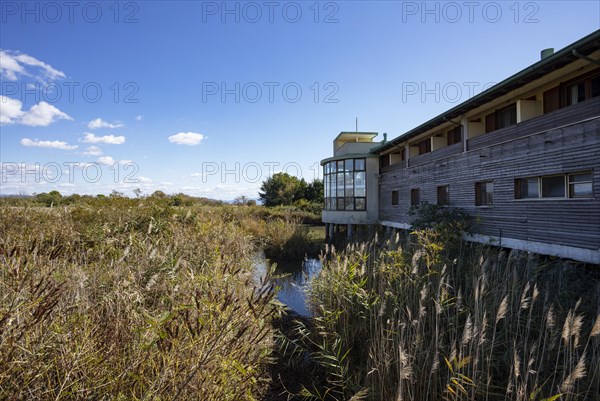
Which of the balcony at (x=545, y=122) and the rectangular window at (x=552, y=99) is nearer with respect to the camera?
the balcony at (x=545, y=122)

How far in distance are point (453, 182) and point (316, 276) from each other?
873cm

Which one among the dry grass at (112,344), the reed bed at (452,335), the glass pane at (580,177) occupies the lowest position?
the reed bed at (452,335)

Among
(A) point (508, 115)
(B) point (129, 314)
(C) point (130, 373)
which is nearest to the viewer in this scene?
(C) point (130, 373)

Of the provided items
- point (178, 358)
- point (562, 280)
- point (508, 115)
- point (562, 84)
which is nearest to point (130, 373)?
point (178, 358)

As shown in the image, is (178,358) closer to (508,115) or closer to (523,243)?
(523,243)

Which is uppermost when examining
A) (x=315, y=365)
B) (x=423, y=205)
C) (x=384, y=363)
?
(x=423, y=205)

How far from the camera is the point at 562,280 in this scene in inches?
253

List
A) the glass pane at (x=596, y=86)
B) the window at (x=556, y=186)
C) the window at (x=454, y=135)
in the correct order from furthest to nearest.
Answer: the window at (x=454, y=135) → the glass pane at (x=596, y=86) → the window at (x=556, y=186)

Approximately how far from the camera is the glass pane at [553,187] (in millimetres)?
8828

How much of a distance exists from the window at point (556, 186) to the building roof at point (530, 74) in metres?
2.87

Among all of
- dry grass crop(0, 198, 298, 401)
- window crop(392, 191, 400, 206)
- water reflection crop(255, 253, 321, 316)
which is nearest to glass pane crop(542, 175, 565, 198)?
water reflection crop(255, 253, 321, 316)

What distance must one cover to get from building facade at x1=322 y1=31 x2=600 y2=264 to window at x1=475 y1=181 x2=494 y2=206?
4 cm

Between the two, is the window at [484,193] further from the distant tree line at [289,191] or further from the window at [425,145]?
the distant tree line at [289,191]

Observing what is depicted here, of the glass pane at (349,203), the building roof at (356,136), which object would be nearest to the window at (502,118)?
the glass pane at (349,203)
